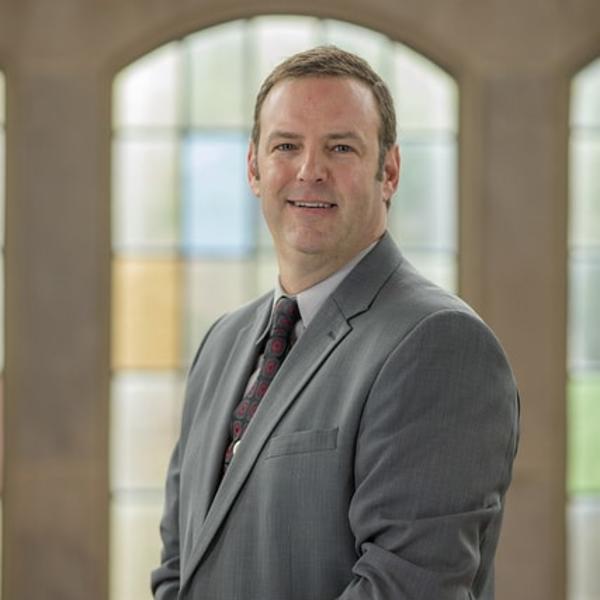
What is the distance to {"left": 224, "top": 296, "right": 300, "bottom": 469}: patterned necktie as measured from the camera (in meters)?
1.67

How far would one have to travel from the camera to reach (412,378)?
1.39 m

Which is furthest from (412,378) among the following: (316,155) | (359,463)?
(316,155)

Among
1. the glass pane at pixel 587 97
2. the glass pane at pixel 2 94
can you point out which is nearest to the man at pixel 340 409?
the glass pane at pixel 2 94

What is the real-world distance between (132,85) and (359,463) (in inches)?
115

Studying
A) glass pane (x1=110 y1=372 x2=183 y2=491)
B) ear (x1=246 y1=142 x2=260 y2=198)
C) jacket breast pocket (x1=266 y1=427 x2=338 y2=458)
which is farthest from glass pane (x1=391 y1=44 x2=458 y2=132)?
jacket breast pocket (x1=266 y1=427 x2=338 y2=458)

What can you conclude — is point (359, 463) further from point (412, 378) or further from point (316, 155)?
point (316, 155)

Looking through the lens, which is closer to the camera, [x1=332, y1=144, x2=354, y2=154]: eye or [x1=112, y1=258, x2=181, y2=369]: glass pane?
[x1=332, y1=144, x2=354, y2=154]: eye

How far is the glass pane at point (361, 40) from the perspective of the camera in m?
4.04

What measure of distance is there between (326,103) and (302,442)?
494 mm

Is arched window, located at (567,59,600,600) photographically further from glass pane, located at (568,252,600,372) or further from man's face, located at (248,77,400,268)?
man's face, located at (248,77,400,268)

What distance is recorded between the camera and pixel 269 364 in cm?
169

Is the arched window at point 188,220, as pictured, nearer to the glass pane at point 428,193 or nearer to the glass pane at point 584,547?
the glass pane at point 428,193

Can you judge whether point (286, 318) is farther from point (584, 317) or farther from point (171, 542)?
point (584, 317)

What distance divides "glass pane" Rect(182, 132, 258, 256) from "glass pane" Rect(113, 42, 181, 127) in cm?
15
